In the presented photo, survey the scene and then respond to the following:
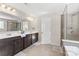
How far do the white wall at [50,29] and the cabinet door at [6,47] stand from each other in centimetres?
343

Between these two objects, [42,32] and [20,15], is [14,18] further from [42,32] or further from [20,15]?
[42,32]

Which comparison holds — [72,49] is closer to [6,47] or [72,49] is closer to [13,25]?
[6,47]

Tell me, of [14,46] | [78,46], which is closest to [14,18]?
[14,46]

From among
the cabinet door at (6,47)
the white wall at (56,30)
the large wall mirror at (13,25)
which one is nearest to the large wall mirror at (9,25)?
the large wall mirror at (13,25)

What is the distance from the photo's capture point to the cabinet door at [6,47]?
9.79 feet

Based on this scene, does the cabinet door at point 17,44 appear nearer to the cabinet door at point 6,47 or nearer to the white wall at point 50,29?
the cabinet door at point 6,47

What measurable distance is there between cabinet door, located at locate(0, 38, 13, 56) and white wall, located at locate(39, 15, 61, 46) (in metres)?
3.43

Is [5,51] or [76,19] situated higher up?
[76,19]

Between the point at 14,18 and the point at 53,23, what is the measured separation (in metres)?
2.62

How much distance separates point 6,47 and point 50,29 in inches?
163

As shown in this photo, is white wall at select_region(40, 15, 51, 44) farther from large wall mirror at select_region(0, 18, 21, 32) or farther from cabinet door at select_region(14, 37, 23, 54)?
cabinet door at select_region(14, 37, 23, 54)

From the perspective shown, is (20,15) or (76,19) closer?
(76,19)

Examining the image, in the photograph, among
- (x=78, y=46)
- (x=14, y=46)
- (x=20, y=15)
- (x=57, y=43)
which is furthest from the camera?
(x=57, y=43)

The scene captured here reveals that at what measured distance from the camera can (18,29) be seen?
5188 mm
